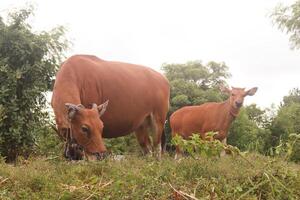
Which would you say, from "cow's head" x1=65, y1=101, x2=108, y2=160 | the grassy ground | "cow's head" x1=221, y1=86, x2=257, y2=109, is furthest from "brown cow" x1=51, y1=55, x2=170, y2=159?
"cow's head" x1=221, y1=86, x2=257, y2=109

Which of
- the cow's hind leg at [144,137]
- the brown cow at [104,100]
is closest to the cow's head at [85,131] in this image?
the brown cow at [104,100]

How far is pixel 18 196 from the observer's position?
14.5 ft

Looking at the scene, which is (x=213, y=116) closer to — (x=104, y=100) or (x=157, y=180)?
(x=104, y=100)

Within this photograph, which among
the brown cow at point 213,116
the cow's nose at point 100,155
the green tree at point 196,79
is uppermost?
the cow's nose at point 100,155

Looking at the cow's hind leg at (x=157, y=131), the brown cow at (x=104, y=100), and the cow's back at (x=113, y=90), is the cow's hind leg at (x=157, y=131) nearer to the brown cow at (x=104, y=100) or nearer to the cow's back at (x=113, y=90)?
the brown cow at (x=104, y=100)

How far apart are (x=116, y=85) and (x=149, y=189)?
4.91m

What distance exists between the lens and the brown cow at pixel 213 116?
1473 cm

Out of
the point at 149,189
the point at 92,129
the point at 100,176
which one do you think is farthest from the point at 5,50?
the point at 149,189

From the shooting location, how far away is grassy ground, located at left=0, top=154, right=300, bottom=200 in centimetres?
440

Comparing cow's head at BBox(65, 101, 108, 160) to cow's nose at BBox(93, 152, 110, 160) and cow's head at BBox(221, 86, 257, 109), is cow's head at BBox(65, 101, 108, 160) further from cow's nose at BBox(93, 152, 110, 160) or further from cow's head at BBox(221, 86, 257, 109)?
cow's head at BBox(221, 86, 257, 109)

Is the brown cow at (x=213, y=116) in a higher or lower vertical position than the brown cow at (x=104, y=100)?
lower

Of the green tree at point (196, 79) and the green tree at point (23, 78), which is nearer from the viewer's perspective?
the green tree at point (23, 78)

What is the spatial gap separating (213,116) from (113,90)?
23.7 ft

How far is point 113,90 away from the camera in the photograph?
29.7 ft
